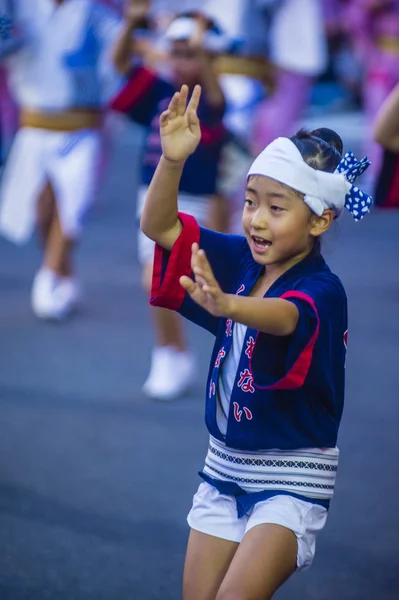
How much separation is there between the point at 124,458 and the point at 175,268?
1.91 metres

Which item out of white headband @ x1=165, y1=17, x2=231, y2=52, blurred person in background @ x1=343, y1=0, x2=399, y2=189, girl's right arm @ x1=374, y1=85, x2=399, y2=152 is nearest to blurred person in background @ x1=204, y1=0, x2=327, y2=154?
blurred person in background @ x1=343, y1=0, x2=399, y2=189

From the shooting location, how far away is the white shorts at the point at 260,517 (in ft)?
7.95

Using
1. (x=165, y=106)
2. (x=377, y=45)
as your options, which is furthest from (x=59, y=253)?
(x=377, y=45)

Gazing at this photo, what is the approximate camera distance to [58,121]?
6.50m

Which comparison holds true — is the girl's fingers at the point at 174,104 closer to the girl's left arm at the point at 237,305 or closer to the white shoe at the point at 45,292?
the girl's left arm at the point at 237,305

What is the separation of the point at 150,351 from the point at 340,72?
462 inches

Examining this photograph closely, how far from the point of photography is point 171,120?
8.30 ft

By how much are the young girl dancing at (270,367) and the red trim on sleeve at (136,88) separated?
241 cm

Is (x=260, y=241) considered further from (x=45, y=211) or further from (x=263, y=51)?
(x=263, y=51)

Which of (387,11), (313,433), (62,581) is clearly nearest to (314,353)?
(313,433)

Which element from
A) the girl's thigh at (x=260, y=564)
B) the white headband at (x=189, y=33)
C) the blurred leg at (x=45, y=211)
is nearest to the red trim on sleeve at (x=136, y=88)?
the white headband at (x=189, y=33)

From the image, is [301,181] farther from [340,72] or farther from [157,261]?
[340,72]

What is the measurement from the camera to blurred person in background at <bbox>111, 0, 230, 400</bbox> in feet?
15.8

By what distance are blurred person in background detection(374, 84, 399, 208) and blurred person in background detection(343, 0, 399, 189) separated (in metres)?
5.05
